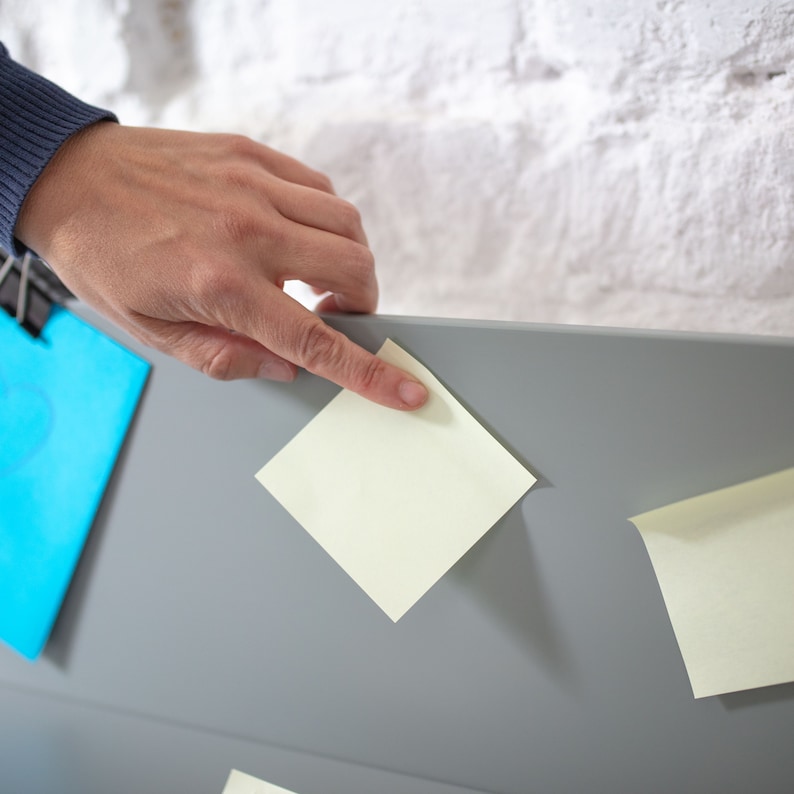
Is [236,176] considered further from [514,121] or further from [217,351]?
[514,121]

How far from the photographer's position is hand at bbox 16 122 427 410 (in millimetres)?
455

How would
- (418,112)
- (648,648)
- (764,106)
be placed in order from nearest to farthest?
(648,648)
(764,106)
(418,112)

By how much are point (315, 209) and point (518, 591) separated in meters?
0.31

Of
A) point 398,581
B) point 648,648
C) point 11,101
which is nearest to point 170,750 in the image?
point 398,581

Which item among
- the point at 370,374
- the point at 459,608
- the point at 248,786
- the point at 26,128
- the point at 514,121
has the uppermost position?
the point at 514,121

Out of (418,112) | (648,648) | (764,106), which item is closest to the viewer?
(648,648)

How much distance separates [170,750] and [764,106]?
67 centimetres

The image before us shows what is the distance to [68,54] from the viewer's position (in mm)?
723

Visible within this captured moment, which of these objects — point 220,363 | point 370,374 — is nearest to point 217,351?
point 220,363

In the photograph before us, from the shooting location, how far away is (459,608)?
1.49ft

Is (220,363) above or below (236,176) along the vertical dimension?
below

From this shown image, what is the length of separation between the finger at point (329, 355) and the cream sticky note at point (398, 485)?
0.01 m

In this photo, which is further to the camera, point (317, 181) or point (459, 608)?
point (317, 181)

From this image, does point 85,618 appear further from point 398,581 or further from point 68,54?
point 68,54
